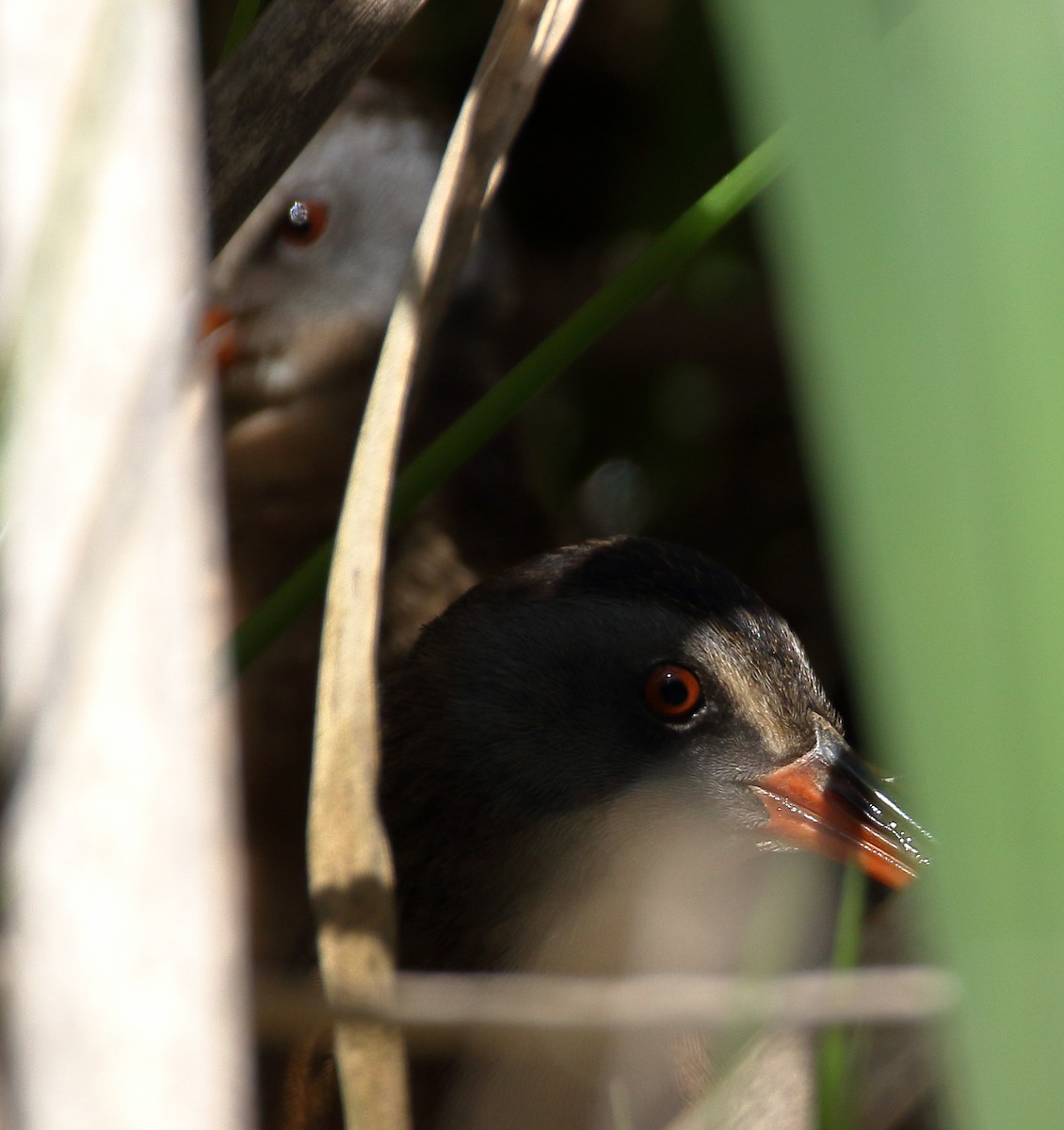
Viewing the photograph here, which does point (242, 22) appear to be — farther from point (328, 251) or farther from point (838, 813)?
point (328, 251)

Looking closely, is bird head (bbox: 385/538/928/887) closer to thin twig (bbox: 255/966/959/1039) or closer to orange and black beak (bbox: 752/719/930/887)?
orange and black beak (bbox: 752/719/930/887)

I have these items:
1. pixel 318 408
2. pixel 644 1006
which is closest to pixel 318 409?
pixel 318 408

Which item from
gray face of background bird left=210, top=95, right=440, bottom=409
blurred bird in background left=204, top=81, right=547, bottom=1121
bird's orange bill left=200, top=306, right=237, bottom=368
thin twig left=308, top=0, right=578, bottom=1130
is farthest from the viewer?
gray face of background bird left=210, top=95, right=440, bottom=409

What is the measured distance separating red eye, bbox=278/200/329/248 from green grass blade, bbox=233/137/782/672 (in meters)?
1.58

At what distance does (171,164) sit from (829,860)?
0.99 m

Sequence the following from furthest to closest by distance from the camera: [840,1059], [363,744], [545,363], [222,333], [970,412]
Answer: [222,333] → [545,363] → [363,744] → [840,1059] → [970,412]

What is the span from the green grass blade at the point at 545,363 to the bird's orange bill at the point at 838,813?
488 mm

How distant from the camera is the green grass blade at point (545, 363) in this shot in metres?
1.14

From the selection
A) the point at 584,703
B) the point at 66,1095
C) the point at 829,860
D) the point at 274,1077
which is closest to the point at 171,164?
the point at 66,1095

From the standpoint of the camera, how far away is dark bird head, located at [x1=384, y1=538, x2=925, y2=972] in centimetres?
142

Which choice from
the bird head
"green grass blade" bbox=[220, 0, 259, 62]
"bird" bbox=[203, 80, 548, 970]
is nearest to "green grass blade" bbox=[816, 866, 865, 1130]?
the bird head

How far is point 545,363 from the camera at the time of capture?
3.79 ft

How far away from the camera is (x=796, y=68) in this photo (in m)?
0.51

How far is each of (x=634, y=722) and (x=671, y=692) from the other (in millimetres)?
49
